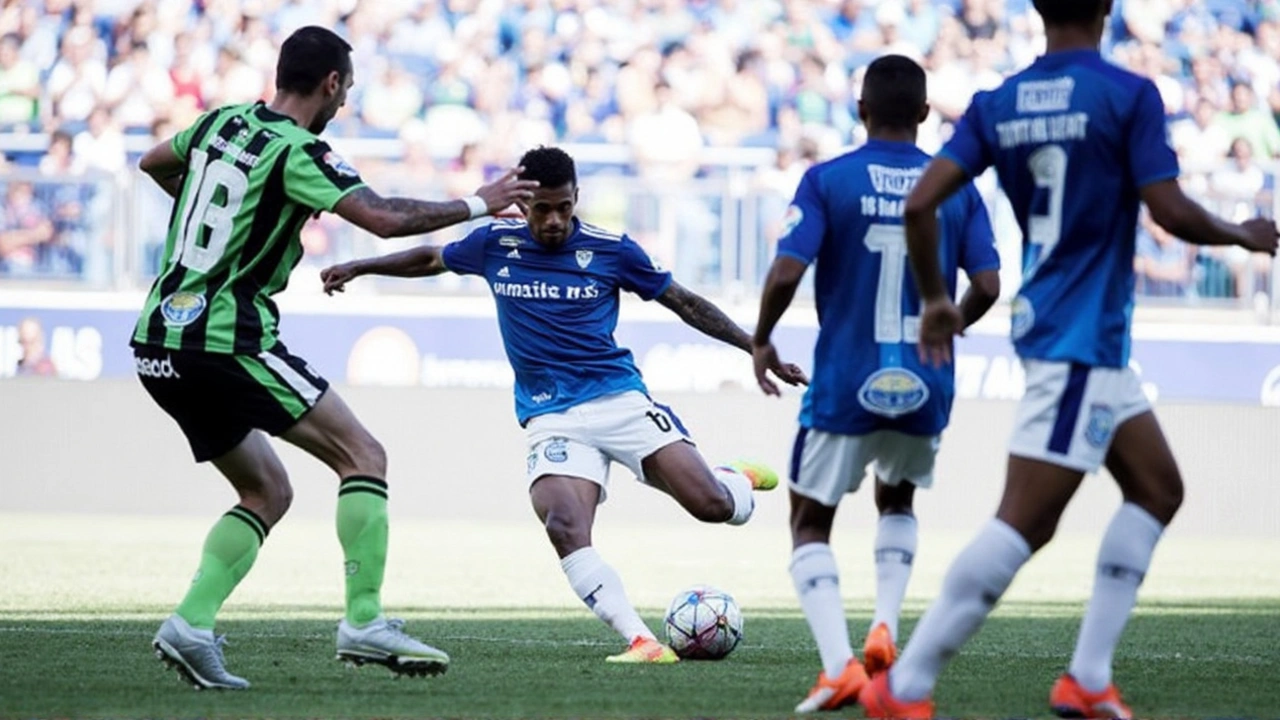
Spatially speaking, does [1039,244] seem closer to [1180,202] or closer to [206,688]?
[1180,202]

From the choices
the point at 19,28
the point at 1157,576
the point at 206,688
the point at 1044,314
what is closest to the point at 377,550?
the point at 206,688

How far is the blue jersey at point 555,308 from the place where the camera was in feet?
30.8

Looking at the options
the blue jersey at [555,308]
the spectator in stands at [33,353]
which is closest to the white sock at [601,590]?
the blue jersey at [555,308]

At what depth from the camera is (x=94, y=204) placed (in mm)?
18625

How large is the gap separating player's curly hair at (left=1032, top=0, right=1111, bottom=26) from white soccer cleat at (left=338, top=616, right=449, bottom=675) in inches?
112

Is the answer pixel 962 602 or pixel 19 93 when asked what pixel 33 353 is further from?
pixel 962 602

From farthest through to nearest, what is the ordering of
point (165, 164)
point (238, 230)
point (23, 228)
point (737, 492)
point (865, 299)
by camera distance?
1. point (23, 228)
2. point (737, 492)
3. point (165, 164)
4. point (238, 230)
5. point (865, 299)

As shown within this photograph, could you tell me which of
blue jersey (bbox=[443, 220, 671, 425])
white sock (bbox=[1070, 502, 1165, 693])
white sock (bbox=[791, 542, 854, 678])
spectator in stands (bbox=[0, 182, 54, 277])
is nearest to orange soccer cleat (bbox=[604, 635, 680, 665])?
blue jersey (bbox=[443, 220, 671, 425])

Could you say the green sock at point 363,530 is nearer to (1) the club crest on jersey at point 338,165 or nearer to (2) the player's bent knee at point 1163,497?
(1) the club crest on jersey at point 338,165

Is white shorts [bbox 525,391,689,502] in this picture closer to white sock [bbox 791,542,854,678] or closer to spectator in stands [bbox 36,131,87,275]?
white sock [bbox 791,542,854,678]

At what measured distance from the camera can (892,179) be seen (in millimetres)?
7051

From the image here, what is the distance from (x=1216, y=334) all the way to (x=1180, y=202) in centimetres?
1285

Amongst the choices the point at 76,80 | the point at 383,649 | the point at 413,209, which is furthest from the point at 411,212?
the point at 76,80

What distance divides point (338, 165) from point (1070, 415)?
2.61 metres
